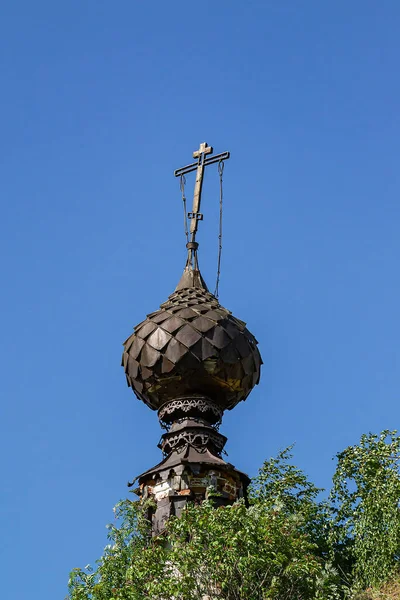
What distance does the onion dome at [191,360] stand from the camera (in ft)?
38.1

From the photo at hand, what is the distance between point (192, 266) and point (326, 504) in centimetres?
324

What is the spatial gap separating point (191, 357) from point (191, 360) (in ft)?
0.10

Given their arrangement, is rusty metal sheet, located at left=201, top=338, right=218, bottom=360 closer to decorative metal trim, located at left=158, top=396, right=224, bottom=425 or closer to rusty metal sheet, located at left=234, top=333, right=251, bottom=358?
rusty metal sheet, located at left=234, top=333, right=251, bottom=358

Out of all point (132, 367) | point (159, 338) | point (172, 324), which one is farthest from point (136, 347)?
point (172, 324)

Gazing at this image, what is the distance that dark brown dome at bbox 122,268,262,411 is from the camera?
11602mm

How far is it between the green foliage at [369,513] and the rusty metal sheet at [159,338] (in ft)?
7.06

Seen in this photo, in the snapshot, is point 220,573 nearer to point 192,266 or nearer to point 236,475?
point 236,475

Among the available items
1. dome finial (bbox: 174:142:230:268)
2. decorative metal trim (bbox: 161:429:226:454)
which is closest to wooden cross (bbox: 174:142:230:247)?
dome finial (bbox: 174:142:230:268)

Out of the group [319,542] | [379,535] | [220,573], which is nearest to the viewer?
[220,573]

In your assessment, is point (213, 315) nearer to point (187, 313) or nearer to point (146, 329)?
point (187, 313)

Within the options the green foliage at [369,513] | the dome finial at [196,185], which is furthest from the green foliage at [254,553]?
the dome finial at [196,185]

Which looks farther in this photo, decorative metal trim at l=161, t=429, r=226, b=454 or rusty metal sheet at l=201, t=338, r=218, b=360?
rusty metal sheet at l=201, t=338, r=218, b=360

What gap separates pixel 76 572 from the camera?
9500mm

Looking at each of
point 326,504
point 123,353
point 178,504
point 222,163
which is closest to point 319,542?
point 326,504
